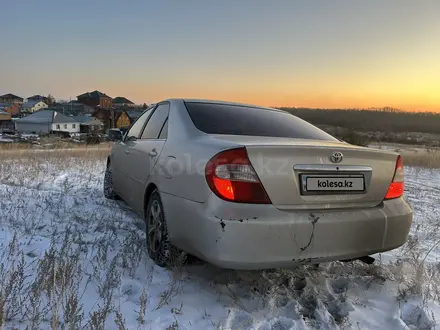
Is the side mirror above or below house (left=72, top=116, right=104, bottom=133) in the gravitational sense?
above

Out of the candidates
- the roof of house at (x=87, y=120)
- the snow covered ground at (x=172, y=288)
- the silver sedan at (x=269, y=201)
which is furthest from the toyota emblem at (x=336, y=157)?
the roof of house at (x=87, y=120)

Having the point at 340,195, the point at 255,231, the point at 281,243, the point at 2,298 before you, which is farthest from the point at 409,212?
the point at 2,298

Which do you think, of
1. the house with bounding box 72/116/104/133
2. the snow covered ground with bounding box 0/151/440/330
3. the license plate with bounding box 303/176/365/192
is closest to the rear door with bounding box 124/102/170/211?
the snow covered ground with bounding box 0/151/440/330

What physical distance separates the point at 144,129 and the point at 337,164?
93.2 inches

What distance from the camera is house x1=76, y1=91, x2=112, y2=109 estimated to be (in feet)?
356

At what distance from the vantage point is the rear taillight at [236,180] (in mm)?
2086

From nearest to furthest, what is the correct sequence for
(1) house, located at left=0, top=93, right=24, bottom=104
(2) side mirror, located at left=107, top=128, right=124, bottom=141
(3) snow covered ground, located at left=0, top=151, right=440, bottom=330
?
(3) snow covered ground, located at left=0, top=151, right=440, bottom=330, (2) side mirror, located at left=107, top=128, right=124, bottom=141, (1) house, located at left=0, top=93, right=24, bottom=104

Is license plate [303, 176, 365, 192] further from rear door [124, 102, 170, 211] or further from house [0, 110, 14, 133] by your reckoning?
house [0, 110, 14, 133]

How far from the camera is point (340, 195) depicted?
2281mm

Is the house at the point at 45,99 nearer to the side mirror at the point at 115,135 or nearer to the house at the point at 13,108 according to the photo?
the house at the point at 13,108

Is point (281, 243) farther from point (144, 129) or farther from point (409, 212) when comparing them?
point (144, 129)

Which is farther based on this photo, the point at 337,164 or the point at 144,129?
the point at 144,129

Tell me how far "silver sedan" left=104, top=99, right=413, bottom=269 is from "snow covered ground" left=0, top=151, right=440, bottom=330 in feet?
1.10

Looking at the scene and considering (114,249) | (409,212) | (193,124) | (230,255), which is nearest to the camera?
(230,255)
